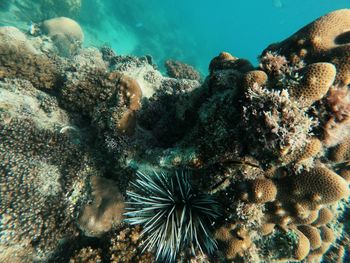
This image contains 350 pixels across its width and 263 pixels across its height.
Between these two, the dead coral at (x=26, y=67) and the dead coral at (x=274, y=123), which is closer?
the dead coral at (x=274, y=123)

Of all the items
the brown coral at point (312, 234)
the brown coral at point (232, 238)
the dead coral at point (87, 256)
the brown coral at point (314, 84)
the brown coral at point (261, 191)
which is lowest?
the dead coral at point (87, 256)

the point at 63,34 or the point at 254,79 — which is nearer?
the point at 254,79

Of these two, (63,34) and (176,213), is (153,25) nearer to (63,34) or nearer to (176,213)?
(63,34)

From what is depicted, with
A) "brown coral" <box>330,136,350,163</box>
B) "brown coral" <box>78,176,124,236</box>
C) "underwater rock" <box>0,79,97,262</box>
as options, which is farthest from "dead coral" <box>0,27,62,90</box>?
"brown coral" <box>330,136,350,163</box>

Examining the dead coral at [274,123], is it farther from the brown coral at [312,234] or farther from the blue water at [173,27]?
the blue water at [173,27]

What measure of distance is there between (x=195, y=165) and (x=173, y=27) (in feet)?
146

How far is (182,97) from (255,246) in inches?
131

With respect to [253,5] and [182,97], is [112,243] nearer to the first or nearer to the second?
[182,97]

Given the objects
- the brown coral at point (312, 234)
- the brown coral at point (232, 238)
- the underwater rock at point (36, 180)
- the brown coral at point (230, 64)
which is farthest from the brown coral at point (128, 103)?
the brown coral at point (312, 234)

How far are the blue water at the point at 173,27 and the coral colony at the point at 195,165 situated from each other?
68.2 ft

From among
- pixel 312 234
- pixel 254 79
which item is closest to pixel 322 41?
pixel 254 79

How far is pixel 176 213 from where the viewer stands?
12.5ft

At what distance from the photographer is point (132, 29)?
110 ft

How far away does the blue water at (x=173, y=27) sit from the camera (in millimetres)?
29598
